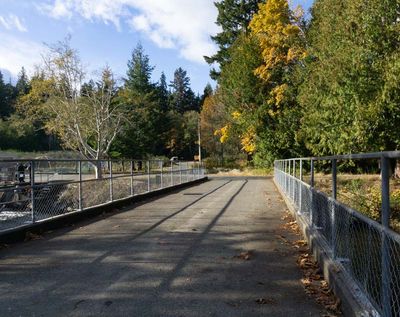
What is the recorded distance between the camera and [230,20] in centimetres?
5847

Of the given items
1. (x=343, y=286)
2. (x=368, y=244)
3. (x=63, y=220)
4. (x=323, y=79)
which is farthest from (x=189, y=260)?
(x=323, y=79)

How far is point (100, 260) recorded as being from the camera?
6879 mm

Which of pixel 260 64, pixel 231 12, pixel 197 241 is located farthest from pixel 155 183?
pixel 231 12

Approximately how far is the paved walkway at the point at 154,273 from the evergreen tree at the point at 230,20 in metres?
49.5

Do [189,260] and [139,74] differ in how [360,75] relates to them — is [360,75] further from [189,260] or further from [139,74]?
[139,74]

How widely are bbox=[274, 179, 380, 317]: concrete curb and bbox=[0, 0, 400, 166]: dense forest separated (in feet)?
36.9

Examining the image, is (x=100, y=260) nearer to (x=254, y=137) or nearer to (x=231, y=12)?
(x=254, y=137)

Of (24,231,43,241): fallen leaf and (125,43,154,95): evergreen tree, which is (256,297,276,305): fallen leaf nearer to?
(24,231,43,241): fallen leaf

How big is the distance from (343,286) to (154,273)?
8.38ft

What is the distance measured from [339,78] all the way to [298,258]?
13.0 m

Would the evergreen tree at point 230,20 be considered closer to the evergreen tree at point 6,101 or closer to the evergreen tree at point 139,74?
the evergreen tree at point 139,74

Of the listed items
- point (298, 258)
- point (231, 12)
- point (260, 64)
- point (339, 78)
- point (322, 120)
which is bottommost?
point (298, 258)

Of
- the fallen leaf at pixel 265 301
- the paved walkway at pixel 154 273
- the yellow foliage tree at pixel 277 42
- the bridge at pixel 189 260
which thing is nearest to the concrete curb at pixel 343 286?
the bridge at pixel 189 260

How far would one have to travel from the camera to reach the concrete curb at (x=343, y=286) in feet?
12.9
